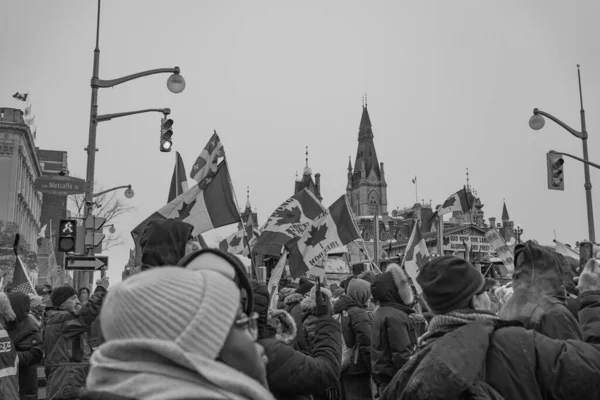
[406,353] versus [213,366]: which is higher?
[213,366]

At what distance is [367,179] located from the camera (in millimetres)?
164750

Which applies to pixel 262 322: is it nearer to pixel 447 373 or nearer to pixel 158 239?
pixel 158 239

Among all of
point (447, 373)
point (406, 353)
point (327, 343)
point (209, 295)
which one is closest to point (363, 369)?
point (406, 353)

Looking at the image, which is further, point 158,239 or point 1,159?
point 1,159

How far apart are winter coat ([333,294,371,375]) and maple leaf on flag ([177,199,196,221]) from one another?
253 cm

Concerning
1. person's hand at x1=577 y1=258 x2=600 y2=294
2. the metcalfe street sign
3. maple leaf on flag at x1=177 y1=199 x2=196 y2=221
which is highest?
the metcalfe street sign

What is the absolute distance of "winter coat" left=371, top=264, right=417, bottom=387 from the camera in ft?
22.6

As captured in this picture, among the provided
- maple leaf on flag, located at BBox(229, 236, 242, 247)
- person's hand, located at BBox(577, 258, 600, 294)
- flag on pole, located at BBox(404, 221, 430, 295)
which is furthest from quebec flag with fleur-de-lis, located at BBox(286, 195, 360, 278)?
person's hand, located at BBox(577, 258, 600, 294)

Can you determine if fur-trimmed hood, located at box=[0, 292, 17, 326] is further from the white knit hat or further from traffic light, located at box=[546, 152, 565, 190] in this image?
traffic light, located at box=[546, 152, 565, 190]

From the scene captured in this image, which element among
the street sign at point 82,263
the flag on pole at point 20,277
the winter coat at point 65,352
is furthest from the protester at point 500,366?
the street sign at point 82,263

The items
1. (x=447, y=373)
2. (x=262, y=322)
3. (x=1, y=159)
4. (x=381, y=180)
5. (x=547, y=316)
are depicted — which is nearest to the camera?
(x=447, y=373)

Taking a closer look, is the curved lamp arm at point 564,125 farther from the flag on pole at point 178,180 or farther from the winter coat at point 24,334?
the winter coat at point 24,334

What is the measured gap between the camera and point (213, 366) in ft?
5.84

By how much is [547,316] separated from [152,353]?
2.86m
